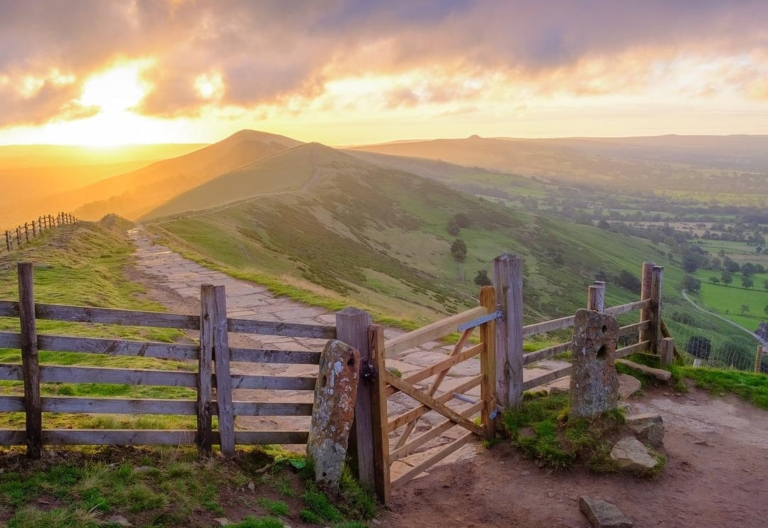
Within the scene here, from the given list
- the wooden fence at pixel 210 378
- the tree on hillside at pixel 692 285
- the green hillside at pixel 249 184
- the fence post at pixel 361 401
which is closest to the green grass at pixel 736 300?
the tree on hillside at pixel 692 285

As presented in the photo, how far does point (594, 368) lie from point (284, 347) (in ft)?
22.8

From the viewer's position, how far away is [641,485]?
6.73 meters

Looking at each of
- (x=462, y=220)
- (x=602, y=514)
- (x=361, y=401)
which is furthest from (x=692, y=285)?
(x=361, y=401)

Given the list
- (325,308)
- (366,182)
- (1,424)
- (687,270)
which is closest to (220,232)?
(325,308)

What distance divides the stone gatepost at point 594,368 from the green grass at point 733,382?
3961 millimetres

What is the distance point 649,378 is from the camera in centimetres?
1015

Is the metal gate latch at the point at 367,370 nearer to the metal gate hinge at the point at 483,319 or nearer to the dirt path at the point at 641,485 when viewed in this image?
the dirt path at the point at 641,485

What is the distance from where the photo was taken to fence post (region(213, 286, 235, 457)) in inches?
221

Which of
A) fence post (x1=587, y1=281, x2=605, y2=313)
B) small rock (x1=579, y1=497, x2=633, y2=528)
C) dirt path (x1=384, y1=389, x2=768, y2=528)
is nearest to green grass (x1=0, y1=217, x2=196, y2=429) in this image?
dirt path (x1=384, y1=389, x2=768, y2=528)

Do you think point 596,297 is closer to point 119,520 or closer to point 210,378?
point 210,378

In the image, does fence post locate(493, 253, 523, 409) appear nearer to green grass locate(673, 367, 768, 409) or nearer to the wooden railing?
the wooden railing

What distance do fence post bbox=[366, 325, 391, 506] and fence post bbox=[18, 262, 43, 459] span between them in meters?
3.13

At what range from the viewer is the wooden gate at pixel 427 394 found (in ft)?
20.0

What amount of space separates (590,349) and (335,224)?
62975mm
